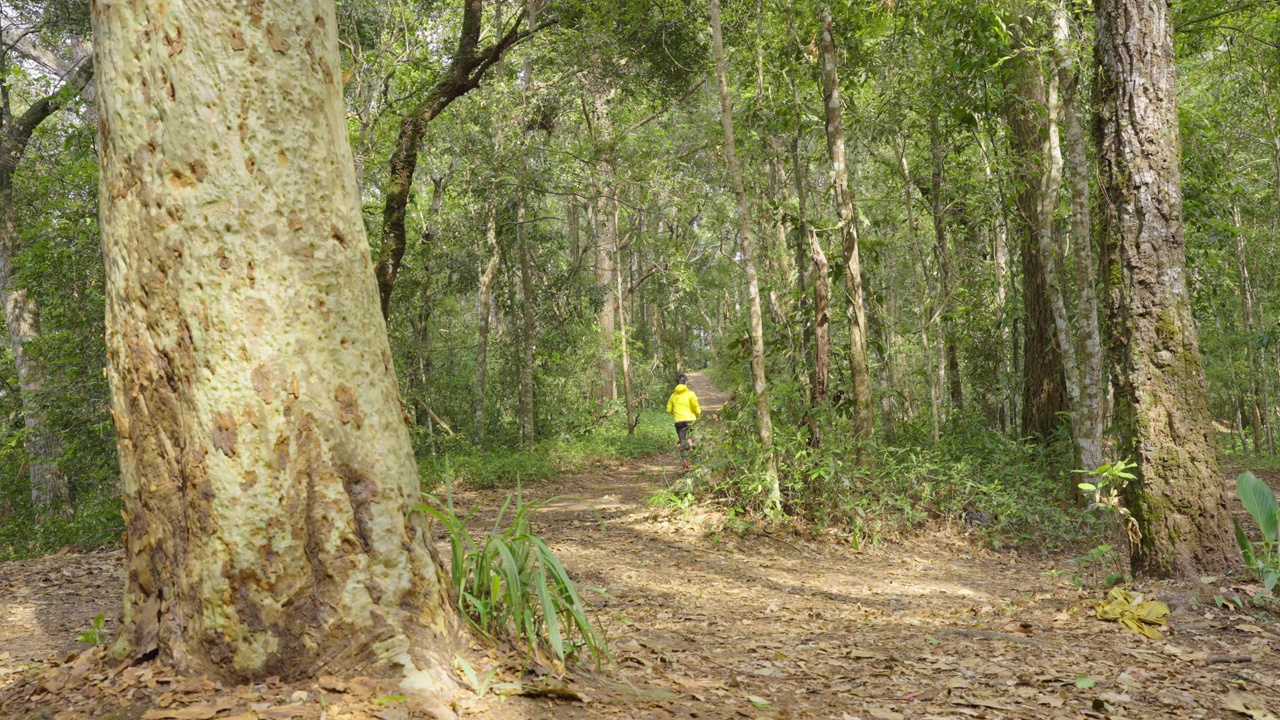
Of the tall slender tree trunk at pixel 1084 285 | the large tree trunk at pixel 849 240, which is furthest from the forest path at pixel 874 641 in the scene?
the large tree trunk at pixel 849 240

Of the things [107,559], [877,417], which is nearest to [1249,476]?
[107,559]

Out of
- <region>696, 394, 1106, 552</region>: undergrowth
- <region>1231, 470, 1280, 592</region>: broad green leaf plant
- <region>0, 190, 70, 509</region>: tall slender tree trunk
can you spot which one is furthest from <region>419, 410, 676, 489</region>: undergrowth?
<region>1231, 470, 1280, 592</region>: broad green leaf plant

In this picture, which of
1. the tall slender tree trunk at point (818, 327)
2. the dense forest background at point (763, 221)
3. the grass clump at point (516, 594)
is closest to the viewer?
the grass clump at point (516, 594)

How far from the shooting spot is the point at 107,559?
7.67 meters

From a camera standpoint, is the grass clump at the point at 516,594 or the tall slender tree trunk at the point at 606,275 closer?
the grass clump at the point at 516,594

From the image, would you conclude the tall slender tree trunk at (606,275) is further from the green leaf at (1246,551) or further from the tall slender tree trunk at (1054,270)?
the green leaf at (1246,551)

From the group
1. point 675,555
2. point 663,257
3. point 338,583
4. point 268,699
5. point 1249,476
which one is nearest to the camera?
point 268,699

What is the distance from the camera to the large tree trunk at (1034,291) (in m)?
11.1

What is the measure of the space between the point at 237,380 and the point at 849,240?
808 centimetres

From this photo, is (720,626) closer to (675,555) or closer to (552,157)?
(675,555)

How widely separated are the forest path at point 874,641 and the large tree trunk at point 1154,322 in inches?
16.1

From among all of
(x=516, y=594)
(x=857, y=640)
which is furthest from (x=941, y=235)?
(x=516, y=594)

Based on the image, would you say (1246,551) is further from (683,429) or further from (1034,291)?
(683,429)

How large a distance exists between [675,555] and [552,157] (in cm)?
1078
